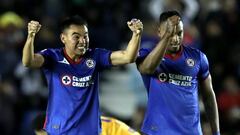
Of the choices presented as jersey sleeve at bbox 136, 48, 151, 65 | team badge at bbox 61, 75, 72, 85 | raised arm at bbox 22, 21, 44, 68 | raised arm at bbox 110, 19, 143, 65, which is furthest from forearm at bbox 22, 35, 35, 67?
jersey sleeve at bbox 136, 48, 151, 65

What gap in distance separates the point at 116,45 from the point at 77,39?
592 centimetres

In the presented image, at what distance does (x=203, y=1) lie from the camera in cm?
1495

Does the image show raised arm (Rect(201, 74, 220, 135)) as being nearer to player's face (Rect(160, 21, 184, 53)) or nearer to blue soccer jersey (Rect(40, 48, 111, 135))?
player's face (Rect(160, 21, 184, 53))

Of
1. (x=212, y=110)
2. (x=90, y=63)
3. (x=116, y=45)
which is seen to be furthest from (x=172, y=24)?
(x=116, y=45)

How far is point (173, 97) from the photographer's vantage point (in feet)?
26.4

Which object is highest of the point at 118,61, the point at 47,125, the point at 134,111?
the point at 118,61

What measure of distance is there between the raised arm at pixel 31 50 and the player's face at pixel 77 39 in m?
0.36

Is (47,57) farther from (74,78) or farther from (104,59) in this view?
(104,59)

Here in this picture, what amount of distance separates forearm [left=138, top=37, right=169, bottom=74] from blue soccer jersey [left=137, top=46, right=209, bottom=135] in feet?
0.50

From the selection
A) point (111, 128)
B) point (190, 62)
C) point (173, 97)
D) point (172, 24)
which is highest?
point (172, 24)

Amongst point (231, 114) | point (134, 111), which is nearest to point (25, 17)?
point (134, 111)

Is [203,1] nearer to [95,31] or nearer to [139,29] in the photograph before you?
[95,31]

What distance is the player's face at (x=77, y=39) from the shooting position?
26.2 ft

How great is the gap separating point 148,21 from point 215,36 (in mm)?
1169
